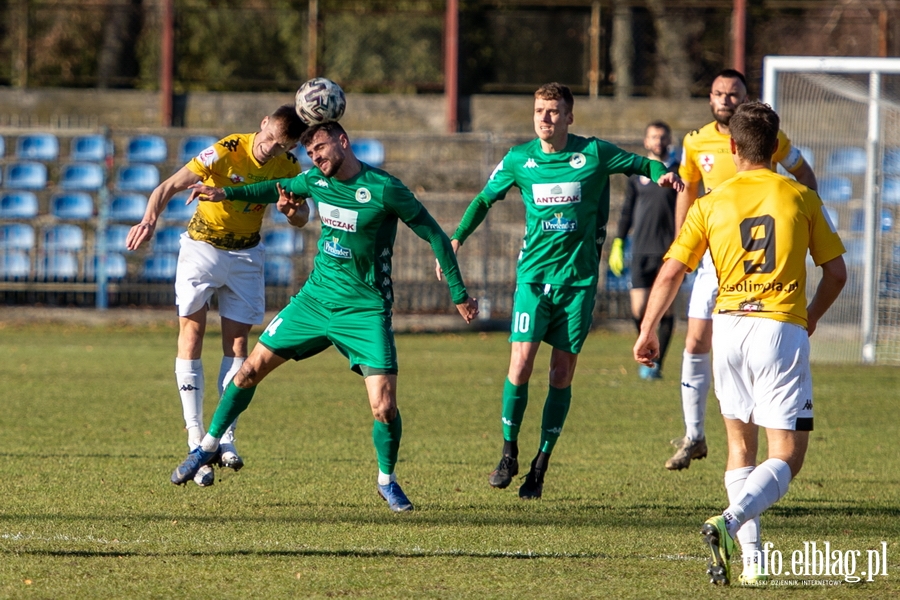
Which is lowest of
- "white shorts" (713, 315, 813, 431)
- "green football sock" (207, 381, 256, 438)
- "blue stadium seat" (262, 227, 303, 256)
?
"green football sock" (207, 381, 256, 438)

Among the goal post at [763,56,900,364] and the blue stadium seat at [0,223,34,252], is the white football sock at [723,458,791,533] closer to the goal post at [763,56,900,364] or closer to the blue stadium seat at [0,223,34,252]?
the goal post at [763,56,900,364]

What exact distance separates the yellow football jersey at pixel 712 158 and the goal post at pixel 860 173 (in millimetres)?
5759

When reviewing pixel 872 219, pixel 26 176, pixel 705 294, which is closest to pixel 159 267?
pixel 26 176

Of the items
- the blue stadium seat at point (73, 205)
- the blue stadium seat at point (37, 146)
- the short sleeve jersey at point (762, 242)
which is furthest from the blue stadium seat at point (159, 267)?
the short sleeve jersey at point (762, 242)

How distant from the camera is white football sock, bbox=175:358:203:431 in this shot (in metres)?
7.26

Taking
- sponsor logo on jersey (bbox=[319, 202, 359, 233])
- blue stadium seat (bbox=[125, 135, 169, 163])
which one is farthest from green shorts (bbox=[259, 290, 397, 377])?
blue stadium seat (bbox=[125, 135, 169, 163])

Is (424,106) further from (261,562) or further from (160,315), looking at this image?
(261,562)

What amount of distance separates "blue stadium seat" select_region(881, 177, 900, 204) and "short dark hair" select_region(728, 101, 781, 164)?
10128mm

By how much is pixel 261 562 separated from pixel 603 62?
17.4 metres

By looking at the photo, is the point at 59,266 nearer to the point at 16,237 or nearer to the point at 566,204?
the point at 16,237

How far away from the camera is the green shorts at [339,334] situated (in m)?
6.22

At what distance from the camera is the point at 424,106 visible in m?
21.5

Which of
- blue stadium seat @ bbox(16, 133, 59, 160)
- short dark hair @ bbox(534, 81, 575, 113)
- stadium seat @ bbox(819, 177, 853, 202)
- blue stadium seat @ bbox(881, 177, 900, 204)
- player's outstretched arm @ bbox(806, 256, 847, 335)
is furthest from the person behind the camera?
blue stadium seat @ bbox(16, 133, 59, 160)

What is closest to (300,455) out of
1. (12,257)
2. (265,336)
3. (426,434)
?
(426,434)
